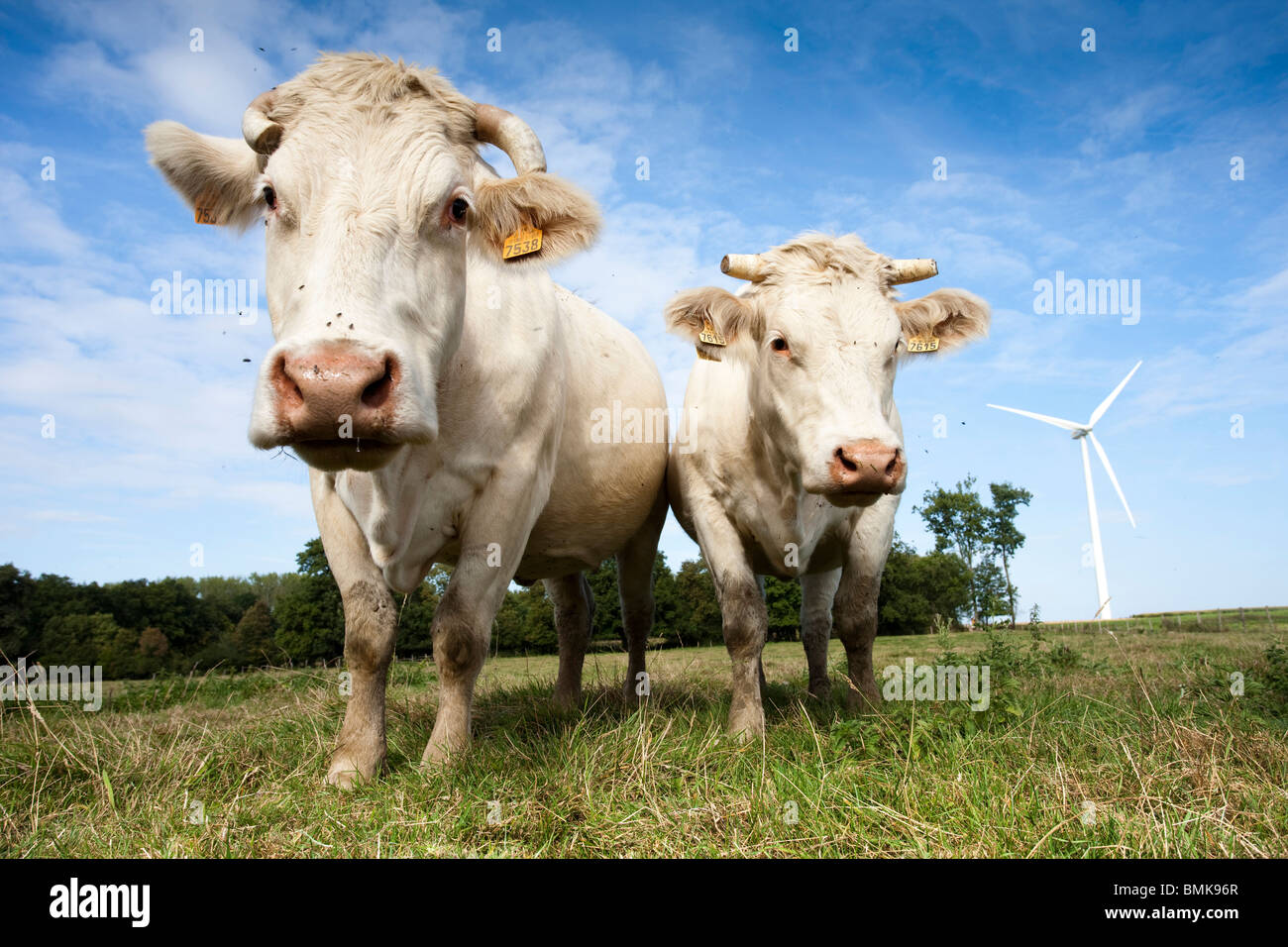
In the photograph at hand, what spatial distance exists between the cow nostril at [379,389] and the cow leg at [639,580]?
4818mm

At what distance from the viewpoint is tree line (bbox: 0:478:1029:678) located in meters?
27.0

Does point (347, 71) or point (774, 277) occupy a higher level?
point (347, 71)

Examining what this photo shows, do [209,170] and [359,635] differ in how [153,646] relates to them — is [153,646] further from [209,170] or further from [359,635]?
[209,170]

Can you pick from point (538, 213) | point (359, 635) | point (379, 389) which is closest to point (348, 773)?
point (359, 635)

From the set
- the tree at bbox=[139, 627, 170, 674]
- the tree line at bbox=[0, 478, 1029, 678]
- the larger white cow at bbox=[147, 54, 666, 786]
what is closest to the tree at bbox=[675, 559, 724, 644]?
the tree line at bbox=[0, 478, 1029, 678]

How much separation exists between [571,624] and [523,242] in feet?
14.7

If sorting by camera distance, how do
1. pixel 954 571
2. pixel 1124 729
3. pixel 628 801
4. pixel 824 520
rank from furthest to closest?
pixel 954 571
pixel 824 520
pixel 1124 729
pixel 628 801

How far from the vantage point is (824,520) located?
6.43m

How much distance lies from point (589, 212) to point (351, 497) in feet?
7.31

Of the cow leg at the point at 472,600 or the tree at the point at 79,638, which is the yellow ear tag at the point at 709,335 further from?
the tree at the point at 79,638

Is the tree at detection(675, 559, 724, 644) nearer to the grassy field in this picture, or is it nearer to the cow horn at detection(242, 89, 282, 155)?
the grassy field

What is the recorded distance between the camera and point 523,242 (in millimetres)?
4566
